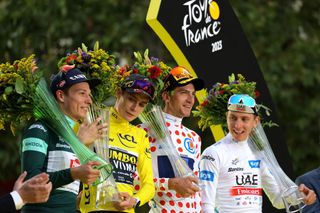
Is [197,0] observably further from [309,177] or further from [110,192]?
[110,192]

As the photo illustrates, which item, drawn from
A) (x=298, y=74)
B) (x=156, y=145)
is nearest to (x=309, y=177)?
(x=156, y=145)

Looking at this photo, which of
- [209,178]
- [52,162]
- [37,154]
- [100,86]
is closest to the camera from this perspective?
[37,154]

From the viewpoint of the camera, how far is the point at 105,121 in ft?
26.6

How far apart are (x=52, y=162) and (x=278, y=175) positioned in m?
2.34

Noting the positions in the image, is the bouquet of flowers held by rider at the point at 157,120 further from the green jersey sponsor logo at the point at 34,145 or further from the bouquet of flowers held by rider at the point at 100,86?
the green jersey sponsor logo at the point at 34,145

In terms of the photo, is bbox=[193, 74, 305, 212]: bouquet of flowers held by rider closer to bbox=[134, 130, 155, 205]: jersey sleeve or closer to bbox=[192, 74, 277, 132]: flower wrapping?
bbox=[192, 74, 277, 132]: flower wrapping

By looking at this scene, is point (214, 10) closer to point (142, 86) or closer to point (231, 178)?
point (231, 178)

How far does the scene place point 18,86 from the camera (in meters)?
7.55

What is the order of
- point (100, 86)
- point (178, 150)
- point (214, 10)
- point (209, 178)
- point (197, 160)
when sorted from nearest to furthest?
point (100, 86) → point (209, 178) → point (178, 150) → point (197, 160) → point (214, 10)

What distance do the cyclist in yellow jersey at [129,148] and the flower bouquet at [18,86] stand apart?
2.58ft

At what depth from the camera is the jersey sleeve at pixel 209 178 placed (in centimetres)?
861

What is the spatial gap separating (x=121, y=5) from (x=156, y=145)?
319 inches

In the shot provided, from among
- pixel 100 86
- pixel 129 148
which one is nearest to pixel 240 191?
pixel 129 148

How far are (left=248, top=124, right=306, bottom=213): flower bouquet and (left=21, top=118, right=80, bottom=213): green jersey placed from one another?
2.04 m
